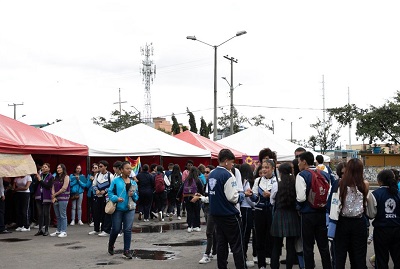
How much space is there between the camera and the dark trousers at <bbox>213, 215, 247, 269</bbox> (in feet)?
25.7

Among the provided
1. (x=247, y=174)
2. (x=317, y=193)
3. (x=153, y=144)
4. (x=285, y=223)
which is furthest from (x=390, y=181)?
(x=153, y=144)

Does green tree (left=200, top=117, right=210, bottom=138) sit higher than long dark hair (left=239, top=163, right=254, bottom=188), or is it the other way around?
green tree (left=200, top=117, right=210, bottom=138)

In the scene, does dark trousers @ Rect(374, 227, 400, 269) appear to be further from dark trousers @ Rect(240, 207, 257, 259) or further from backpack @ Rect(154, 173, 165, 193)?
backpack @ Rect(154, 173, 165, 193)

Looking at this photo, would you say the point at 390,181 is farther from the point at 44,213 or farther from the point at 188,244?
the point at 44,213

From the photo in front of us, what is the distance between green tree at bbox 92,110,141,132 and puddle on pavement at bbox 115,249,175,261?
45.6 metres

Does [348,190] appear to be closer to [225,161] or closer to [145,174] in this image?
[225,161]

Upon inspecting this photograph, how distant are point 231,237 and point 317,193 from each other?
1.41m

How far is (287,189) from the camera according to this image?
8.03m

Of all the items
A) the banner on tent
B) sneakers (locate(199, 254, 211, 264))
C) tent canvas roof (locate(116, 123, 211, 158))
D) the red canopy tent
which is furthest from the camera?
the red canopy tent

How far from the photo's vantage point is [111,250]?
10766 mm

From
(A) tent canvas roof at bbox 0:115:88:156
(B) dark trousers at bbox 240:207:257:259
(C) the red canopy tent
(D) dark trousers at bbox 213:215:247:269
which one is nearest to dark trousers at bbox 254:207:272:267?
(B) dark trousers at bbox 240:207:257:259

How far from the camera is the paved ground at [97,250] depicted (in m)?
9.88

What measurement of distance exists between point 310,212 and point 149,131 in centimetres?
1480

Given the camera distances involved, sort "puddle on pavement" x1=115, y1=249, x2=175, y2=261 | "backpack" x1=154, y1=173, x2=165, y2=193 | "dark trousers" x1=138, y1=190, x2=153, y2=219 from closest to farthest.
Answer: "puddle on pavement" x1=115, y1=249, x2=175, y2=261
"dark trousers" x1=138, y1=190, x2=153, y2=219
"backpack" x1=154, y1=173, x2=165, y2=193
